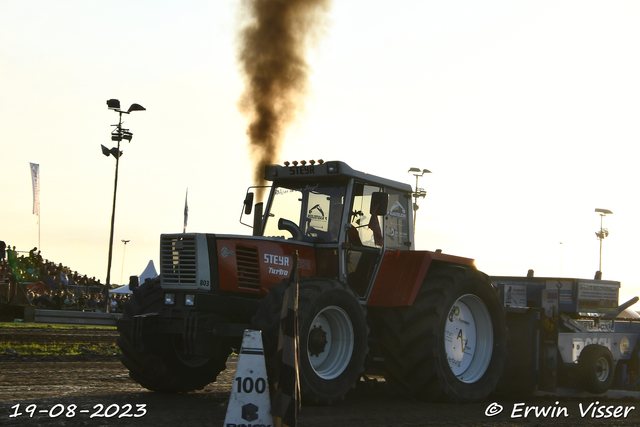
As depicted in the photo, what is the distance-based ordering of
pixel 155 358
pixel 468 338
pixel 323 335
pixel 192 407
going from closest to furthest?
pixel 192 407
pixel 323 335
pixel 155 358
pixel 468 338

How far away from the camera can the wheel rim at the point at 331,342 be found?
25.1 feet

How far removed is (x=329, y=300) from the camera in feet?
24.9

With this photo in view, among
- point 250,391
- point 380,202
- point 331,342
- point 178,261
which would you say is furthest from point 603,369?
point 250,391

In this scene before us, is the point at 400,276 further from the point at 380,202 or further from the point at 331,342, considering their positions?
the point at 331,342

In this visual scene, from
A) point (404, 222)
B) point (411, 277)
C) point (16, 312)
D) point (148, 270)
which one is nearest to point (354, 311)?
point (411, 277)

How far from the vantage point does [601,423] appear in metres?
7.90

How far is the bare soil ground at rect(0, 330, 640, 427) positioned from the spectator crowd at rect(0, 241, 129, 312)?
17047 millimetres

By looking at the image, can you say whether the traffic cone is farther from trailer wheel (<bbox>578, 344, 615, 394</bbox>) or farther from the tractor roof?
trailer wheel (<bbox>578, 344, 615, 394</bbox>)

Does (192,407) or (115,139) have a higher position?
(115,139)

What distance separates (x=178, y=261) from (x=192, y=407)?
162cm

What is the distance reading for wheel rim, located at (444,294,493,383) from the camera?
9180mm

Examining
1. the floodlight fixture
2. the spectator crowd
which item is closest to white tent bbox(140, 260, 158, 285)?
the spectator crowd

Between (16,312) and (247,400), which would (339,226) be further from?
(16,312)

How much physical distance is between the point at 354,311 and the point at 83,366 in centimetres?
550
